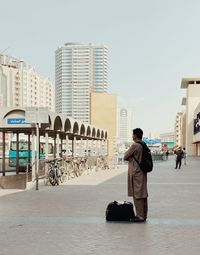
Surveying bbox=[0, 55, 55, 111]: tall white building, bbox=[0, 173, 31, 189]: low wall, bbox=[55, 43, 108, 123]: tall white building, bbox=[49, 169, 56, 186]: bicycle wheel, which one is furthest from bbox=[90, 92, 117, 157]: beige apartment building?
bbox=[55, 43, 108, 123]: tall white building

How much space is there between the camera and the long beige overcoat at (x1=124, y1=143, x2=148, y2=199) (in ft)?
26.0

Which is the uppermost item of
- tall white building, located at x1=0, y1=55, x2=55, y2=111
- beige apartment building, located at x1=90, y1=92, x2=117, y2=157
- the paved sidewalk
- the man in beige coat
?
tall white building, located at x1=0, y1=55, x2=55, y2=111

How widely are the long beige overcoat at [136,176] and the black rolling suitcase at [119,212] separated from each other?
263 mm

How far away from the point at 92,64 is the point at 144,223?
627 feet

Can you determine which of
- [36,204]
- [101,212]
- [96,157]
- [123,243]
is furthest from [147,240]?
[96,157]

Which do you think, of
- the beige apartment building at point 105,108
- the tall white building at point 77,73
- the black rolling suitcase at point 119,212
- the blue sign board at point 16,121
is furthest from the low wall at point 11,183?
the tall white building at point 77,73

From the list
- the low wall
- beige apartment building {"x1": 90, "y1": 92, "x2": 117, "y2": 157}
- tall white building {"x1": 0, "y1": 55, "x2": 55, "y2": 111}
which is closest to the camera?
the low wall

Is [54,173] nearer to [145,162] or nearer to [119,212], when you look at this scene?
[119,212]

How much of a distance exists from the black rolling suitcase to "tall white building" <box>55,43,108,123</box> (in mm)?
174883

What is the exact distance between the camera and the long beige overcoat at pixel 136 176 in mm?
7930

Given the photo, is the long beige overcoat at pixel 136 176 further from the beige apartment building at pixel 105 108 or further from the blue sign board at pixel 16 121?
the beige apartment building at pixel 105 108

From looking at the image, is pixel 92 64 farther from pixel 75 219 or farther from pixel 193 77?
pixel 75 219

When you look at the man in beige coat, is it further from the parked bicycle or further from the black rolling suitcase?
the parked bicycle

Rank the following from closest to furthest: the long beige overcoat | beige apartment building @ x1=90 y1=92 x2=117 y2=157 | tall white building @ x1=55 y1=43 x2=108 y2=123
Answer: the long beige overcoat
beige apartment building @ x1=90 y1=92 x2=117 y2=157
tall white building @ x1=55 y1=43 x2=108 y2=123
